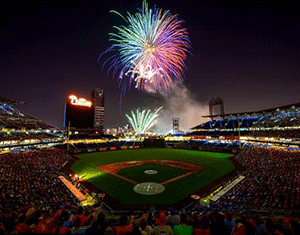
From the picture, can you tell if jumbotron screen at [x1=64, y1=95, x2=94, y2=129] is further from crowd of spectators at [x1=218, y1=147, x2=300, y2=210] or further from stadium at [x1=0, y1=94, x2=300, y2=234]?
crowd of spectators at [x1=218, y1=147, x2=300, y2=210]

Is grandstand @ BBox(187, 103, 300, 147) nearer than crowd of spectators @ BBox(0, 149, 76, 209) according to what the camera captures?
No

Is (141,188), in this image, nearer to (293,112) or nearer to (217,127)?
(293,112)

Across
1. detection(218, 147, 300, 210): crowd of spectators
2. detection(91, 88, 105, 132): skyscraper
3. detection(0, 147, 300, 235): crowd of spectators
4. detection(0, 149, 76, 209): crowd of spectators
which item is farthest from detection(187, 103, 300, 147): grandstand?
detection(91, 88, 105, 132): skyscraper

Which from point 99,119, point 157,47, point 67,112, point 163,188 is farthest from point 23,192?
point 99,119

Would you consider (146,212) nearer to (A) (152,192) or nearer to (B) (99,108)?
(A) (152,192)

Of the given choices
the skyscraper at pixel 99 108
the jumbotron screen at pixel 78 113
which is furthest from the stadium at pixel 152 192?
the skyscraper at pixel 99 108

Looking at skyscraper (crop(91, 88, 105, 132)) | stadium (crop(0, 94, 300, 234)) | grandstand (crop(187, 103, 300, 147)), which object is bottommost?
stadium (crop(0, 94, 300, 234))

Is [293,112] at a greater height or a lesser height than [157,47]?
lesser

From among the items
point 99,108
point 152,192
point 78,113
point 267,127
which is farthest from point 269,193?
point 99,108
